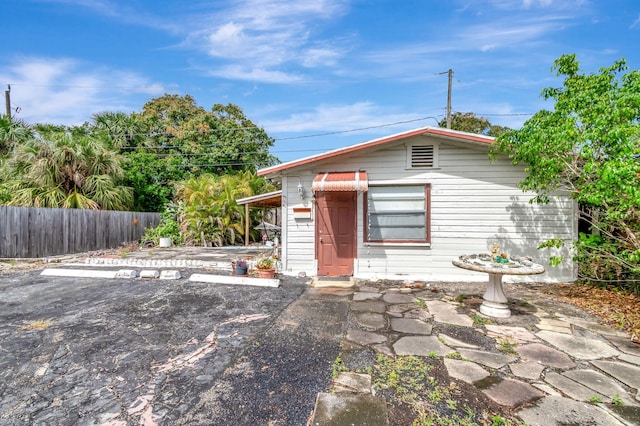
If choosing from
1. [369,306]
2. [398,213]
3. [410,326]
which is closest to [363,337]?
[410,326]

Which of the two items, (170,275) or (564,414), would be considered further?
(170,275)

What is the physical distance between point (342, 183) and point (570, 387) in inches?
185

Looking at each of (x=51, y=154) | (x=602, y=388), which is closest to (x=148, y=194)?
(x=51, y=154)

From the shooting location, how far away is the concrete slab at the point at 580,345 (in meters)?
3.37

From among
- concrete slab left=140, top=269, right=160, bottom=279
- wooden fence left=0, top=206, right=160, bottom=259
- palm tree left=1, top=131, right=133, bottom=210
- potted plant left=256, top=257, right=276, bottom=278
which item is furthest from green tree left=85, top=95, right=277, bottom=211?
potted plant left=256, top=257, right=276, bottom=278

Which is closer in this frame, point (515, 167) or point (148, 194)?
point (515, 167)

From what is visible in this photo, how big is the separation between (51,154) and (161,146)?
949cm

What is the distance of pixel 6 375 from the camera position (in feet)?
9.47

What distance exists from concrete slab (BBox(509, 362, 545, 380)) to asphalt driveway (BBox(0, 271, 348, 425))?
1810mm

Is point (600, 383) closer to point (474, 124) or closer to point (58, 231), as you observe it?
point (58, 231)

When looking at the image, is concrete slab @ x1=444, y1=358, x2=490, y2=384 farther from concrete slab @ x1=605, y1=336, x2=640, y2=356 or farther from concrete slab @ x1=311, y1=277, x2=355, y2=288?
concrete slab @ x1=311, y1=277, x2=355, y2=288

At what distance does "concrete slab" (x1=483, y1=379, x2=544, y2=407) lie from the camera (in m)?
2.47

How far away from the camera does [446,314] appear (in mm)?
4723

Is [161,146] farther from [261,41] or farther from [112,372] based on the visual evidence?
[112,372]
